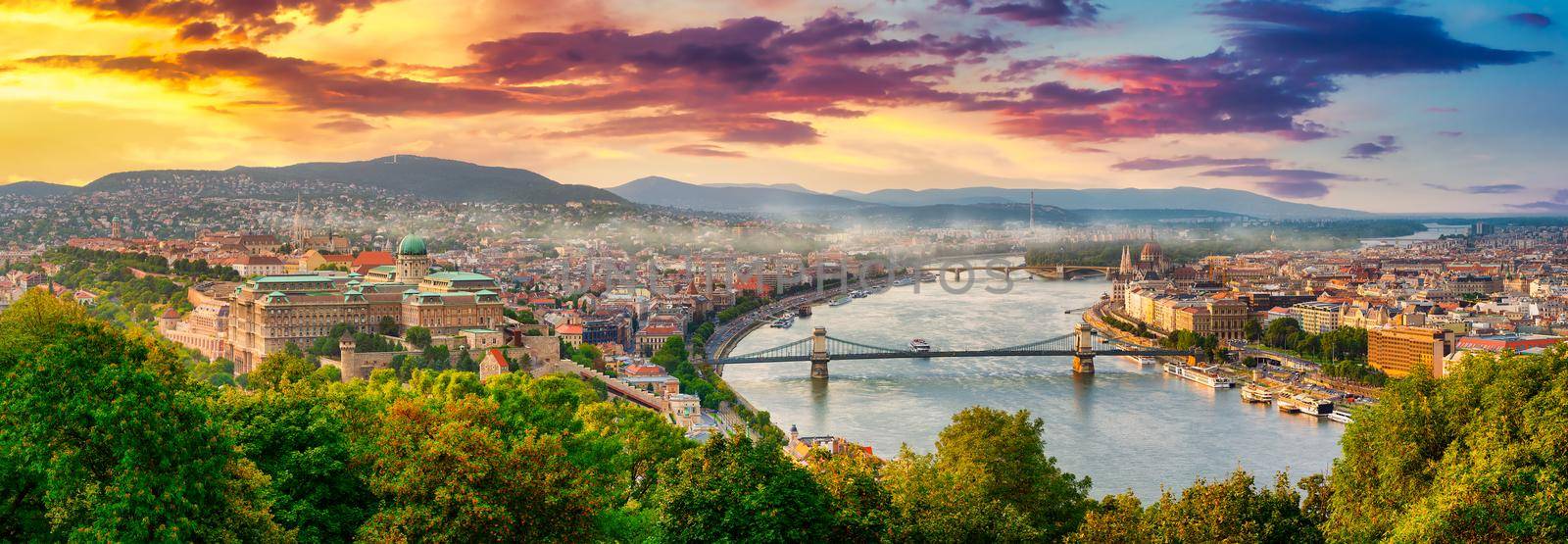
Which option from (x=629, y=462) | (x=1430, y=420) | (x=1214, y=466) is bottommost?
(x=1214, y=466)

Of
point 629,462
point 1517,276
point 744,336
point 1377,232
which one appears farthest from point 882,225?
point 629,462

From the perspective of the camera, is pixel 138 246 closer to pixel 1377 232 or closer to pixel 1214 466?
pixel 1214 466

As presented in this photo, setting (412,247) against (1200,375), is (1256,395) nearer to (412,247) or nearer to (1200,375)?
(1200,375)

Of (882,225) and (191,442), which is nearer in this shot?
(191,442)

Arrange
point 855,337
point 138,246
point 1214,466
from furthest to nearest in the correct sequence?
point 855,337, point 138,246, point 1214,466

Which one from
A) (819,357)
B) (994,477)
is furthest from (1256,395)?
(994,477)

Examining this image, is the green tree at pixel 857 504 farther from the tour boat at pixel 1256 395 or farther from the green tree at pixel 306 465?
the tour boat at pixel 1256 395

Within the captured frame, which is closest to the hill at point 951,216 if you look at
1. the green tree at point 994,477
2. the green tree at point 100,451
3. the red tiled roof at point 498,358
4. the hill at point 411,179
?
the hill at point 411,179
